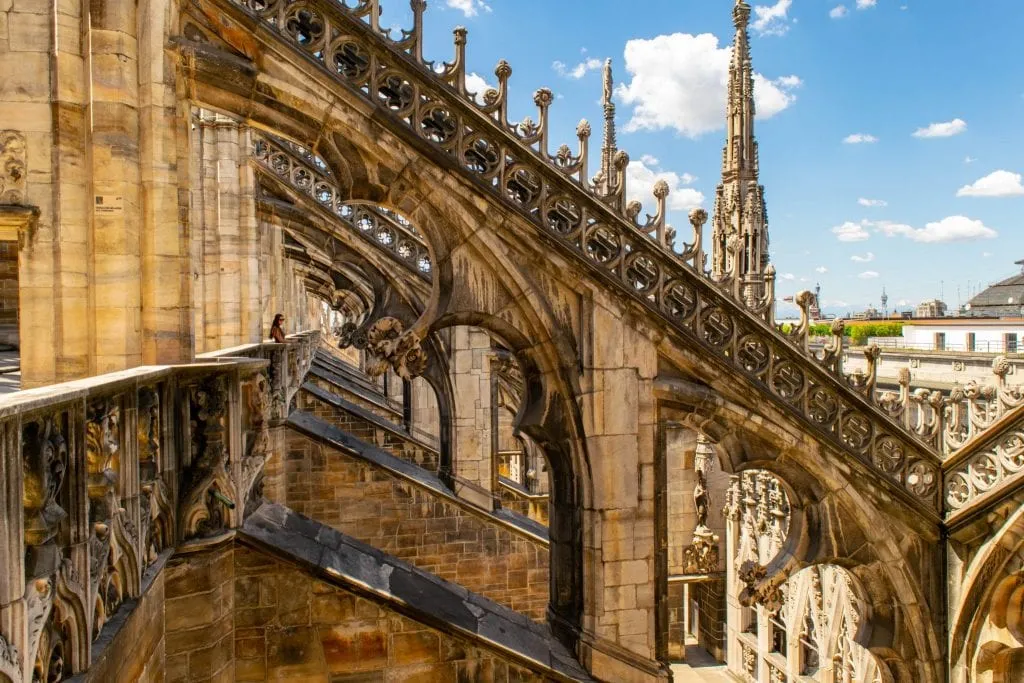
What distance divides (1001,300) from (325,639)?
188 ft

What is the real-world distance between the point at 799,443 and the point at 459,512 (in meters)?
6.60

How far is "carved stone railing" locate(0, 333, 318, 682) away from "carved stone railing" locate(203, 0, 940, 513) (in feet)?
7.62

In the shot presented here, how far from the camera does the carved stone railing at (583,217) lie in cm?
545

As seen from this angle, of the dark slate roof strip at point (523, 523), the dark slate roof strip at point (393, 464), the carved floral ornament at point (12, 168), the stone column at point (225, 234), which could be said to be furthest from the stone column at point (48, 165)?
the dark slate roof strip at point (523, 523)

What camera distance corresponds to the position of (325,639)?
4.85m

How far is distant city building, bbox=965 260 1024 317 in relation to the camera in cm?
4650

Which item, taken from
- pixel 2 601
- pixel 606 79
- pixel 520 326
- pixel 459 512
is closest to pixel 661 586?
pixel 520 326

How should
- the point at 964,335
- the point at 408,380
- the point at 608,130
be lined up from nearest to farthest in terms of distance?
1. the point at 408,380
2. the point at 608,130
3. the point at 964,335

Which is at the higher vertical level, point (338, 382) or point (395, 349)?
point (395, 349)

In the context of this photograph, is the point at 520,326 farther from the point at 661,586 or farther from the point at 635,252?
the point at 661,586

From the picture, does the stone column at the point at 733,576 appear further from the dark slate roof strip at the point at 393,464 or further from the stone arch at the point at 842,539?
the stone arch at the point at 842,539

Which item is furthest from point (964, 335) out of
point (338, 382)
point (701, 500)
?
point (338, 382)

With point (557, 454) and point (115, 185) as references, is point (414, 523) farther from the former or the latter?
point (115, 185)

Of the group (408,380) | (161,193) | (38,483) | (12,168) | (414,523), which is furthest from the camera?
(414,523)
